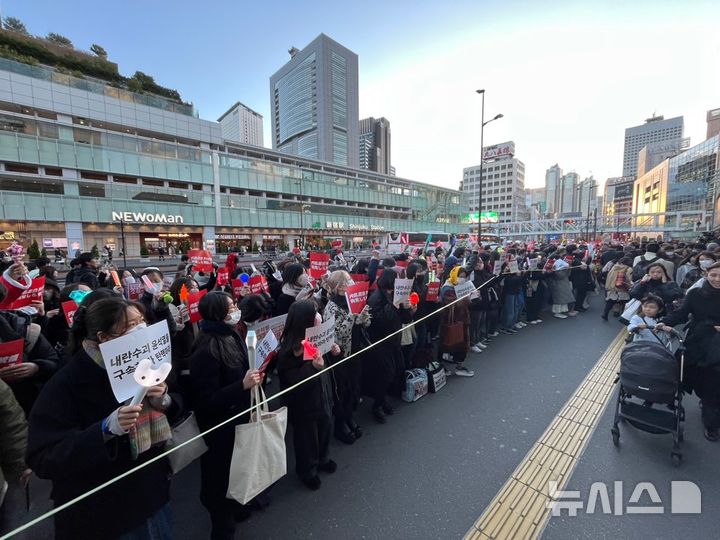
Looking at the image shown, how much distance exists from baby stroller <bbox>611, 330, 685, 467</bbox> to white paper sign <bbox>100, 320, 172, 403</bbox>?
14.4 feet

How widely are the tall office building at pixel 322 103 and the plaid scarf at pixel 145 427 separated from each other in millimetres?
97661

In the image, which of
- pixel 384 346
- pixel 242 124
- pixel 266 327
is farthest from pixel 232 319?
pixel 242 124

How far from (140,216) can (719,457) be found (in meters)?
43.8

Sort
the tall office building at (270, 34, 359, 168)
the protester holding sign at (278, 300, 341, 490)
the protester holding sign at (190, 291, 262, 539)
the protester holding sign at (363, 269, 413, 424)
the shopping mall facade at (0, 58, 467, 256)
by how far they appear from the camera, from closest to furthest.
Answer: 1. the protester holding sign at (190, 291, 262, 539)
2. the protester holding sign at (278, 300, 341, 490)
3. the protester holding sign at (363, 269, 413, 424)
4. the shopping mall facade at (0, 58, 467, 256)
5. the tall office building at (270, 34, 359, 168)

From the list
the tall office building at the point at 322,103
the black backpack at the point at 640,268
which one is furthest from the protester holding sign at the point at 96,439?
the tall office building at the point at 322,103

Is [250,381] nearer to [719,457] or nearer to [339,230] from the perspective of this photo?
[719,457]

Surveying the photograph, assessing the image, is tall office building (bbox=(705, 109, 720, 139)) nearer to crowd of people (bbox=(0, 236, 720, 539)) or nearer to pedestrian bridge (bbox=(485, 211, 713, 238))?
pedestrian bridge (bbox=(485, 211, 713, 238))

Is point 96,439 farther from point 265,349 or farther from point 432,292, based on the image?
point 432,292

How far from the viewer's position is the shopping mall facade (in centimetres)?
2911

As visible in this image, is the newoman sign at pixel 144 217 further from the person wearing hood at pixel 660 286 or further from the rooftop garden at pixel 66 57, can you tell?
the person wearing hood at pixel 660 286

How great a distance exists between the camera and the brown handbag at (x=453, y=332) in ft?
17.5

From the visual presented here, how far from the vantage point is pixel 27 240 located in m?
30.0

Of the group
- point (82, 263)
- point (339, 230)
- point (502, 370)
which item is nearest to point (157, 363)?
point (502, 370)
